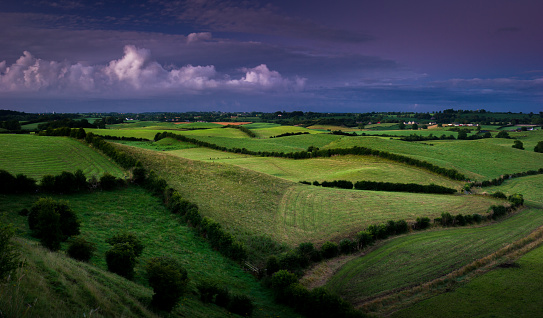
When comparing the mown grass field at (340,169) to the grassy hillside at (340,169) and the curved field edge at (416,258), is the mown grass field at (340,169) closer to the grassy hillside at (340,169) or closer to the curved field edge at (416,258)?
the grassy hillside at (340,169)

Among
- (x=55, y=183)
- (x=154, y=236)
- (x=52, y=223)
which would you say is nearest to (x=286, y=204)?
(x=154, y=236)

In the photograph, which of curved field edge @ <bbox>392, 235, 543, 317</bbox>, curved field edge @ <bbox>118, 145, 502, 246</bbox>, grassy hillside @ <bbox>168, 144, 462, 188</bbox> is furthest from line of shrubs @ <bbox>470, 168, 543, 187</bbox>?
curved field edge @ <bbox>392, 235, 543, 317</bbox>

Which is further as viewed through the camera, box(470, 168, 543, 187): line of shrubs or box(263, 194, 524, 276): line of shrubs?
box(470, 168, 543, 187): line of shrubs

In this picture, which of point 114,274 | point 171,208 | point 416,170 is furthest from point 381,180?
point 114,274

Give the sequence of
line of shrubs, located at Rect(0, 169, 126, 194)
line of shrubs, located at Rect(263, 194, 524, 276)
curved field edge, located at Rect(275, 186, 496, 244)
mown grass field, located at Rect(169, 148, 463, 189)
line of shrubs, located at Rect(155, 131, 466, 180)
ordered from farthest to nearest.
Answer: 1. line of shrubs, located at Rect(155, 131, 466, 180)
2. mown grass field, located at Rect(169, 148, 463, 189)
3. curved field edge, located at Rect(275, 186, 496, 244)
4. line of shrubs, located at Rect(0, 169, 126, 194)
5. line of shrubs, located at Rect(263, 194, 524, 276)

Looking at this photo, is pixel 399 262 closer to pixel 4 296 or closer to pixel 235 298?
pixel 235 298

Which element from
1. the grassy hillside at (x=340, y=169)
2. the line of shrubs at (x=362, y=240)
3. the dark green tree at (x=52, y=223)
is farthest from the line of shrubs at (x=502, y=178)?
the dark green tree at (x=52, y=223)

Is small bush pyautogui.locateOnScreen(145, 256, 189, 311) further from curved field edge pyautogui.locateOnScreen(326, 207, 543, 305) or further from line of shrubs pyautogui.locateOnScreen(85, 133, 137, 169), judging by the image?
line of shrubs pyautogui.locateOnScreen(85, 133, 137, 169)
